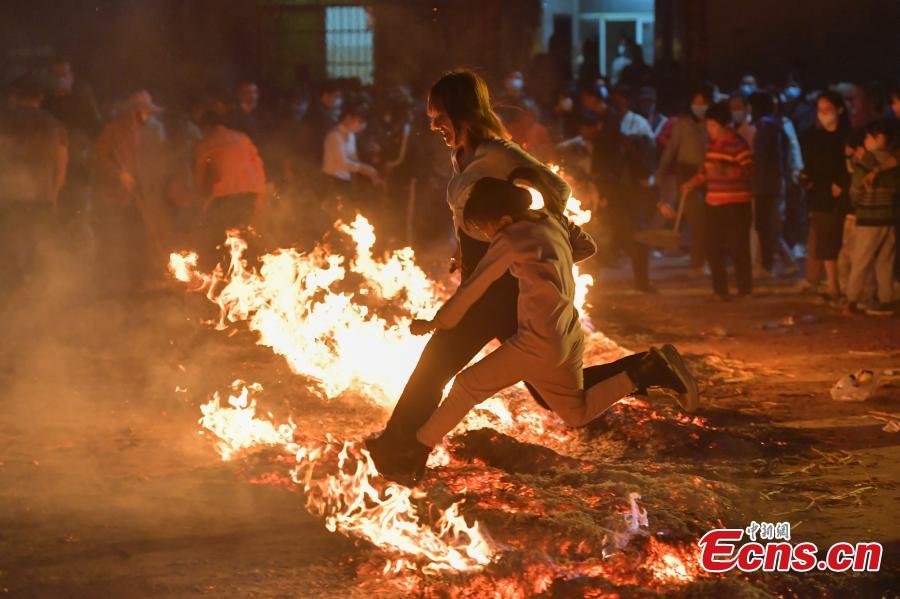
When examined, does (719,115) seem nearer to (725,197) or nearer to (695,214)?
(725,197)

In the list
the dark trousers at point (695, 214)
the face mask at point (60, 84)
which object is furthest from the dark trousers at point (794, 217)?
the face mask at point (60, 84)

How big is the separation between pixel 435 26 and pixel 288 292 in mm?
13726

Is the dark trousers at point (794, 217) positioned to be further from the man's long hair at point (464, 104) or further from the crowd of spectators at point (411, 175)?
the man's long hair at point (464, 104)

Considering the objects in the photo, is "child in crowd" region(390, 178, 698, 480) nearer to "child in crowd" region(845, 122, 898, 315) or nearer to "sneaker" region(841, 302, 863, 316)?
"child in crowd" region(845, 122, 898, 315)

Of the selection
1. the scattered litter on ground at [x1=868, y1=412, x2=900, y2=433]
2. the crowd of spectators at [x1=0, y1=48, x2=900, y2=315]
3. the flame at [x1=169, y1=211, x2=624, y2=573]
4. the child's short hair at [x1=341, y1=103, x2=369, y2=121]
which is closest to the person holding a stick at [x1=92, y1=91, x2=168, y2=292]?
the crowd of spectators at [x1=0, y1=48, x2=900, y2=315]

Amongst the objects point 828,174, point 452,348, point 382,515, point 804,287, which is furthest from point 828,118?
point 382,515

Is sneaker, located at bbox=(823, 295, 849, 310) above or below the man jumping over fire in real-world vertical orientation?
below

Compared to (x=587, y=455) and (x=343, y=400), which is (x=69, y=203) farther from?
(x=587, y=455)

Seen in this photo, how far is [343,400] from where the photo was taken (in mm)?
7703

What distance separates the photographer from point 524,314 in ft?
16.9

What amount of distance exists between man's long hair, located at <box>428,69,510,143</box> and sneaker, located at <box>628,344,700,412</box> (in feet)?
4.15

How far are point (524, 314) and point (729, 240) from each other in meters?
7.06

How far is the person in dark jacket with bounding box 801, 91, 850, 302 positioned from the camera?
11094 millimetres

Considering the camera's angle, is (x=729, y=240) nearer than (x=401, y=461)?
No
